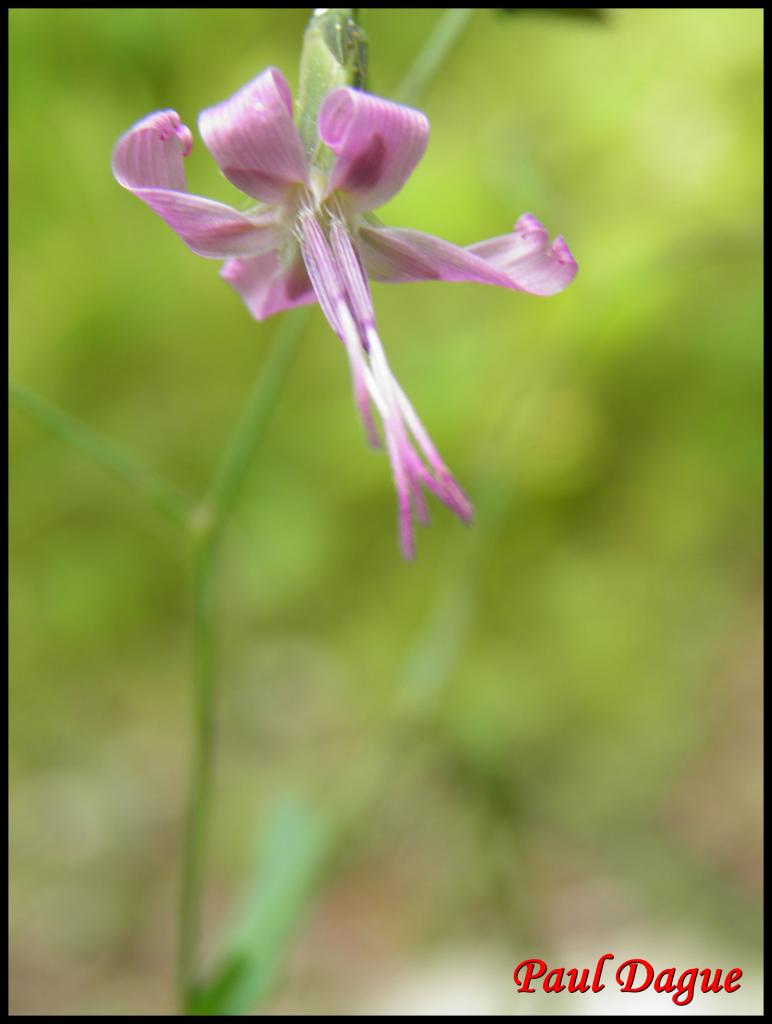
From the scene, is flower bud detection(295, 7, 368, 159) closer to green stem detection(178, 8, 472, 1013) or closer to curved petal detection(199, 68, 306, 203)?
curved petal detection(199, 68, 306, 203)

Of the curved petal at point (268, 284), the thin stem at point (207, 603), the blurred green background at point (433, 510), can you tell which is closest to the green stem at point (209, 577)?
the thin stem at point (207, 603)

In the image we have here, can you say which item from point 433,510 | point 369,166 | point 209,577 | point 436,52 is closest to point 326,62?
point 369,166

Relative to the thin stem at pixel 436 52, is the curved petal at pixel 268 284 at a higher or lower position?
lower

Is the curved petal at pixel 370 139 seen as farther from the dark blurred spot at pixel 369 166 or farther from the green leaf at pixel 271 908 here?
the green leaf at pixel 271 908

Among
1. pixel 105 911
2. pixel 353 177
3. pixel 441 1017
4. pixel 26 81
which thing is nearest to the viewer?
pixel 353 177

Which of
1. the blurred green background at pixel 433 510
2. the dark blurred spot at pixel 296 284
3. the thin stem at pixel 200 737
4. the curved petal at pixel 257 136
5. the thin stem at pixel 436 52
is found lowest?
the blurred green background at pixel 433 510

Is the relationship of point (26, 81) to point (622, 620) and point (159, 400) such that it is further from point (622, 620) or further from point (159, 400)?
point (622, 620)

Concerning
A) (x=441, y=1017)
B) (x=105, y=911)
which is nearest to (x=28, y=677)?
(x=105, y=911)
